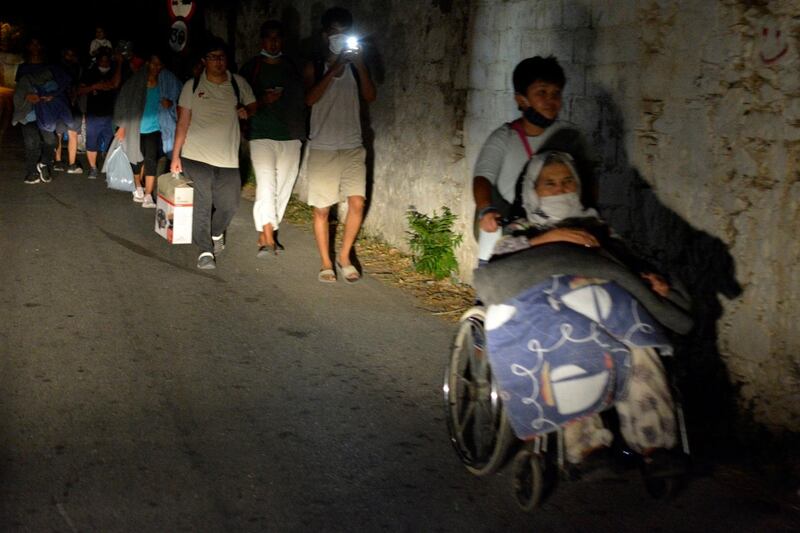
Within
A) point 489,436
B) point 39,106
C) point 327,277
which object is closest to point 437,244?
point 327,277

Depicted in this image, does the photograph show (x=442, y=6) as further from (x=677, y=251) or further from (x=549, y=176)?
(x=549, y=176)

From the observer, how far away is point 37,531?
404 cm

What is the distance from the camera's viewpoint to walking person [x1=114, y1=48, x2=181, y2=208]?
11.2 m

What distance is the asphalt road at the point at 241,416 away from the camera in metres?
4.34

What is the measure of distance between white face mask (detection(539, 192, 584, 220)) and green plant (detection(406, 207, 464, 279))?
3819 mm

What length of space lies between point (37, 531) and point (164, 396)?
→ 5.48ft

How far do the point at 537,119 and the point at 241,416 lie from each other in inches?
93.1

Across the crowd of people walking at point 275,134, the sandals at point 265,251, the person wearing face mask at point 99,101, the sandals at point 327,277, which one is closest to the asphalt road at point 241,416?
the sandals at point 327,277

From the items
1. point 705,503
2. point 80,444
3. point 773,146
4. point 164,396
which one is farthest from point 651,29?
point 80,444

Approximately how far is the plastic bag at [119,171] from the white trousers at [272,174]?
3.64 meters

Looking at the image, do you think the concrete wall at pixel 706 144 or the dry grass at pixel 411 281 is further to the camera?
the dry grass at pixel 411 281

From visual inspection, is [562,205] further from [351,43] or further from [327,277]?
[327,277]

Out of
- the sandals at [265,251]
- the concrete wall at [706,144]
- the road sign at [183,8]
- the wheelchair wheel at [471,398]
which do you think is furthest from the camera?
the road sign at [183,8]

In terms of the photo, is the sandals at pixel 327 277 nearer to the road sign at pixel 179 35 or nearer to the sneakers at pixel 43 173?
the road sign at pixel 179 35
